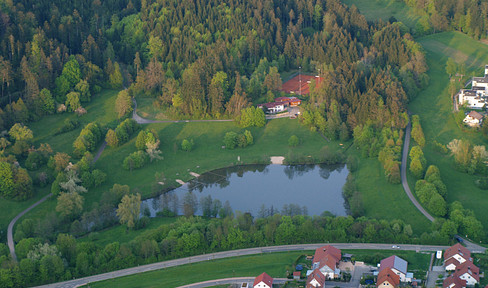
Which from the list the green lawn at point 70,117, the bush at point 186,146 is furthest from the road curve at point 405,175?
the green lawn at point 70,117

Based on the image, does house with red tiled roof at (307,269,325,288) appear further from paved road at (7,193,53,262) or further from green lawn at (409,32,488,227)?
paved road at (7,193,53,262)

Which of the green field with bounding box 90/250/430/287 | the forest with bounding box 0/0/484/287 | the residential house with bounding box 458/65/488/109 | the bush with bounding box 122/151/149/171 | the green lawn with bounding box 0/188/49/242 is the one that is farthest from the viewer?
the residential house with bounding box 458/65/488/109

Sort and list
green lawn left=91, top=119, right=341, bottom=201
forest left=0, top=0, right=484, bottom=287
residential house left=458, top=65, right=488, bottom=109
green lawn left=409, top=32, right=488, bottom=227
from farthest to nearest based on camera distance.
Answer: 1. residential house left=458, top=65, right=488, bottom=109
2. green lawn left=91, top=119, right=341, bottom=201
3. green lawn left=409, top=32, right=488, bottom=227
4. forest left=0, top=0, right=484, bottom=287

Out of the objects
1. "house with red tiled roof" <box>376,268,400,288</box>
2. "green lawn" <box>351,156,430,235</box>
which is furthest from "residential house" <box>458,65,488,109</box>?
"house with red tiled roof" <box>376,268,400,288</box>

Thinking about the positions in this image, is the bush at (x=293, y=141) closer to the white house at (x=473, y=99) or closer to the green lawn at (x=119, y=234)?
the green lawn at (x=119, y=234)

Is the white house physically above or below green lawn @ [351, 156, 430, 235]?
above

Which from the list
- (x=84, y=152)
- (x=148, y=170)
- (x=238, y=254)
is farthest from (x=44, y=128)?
(x=238, y=254)
